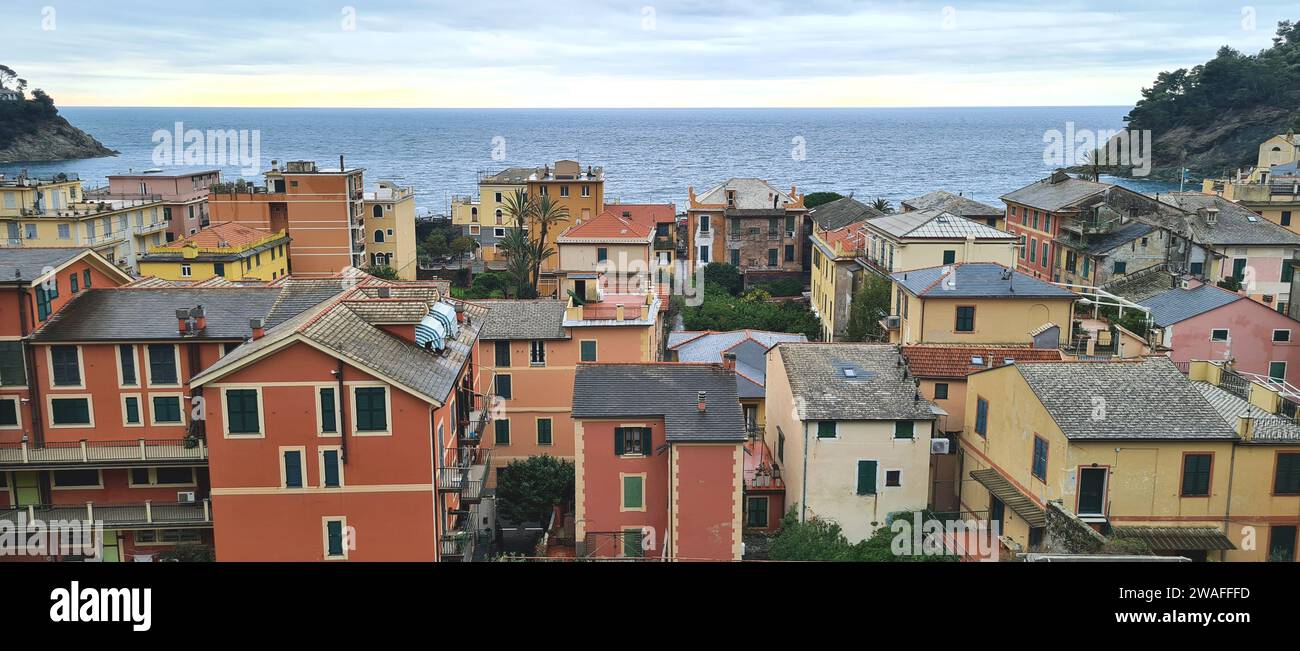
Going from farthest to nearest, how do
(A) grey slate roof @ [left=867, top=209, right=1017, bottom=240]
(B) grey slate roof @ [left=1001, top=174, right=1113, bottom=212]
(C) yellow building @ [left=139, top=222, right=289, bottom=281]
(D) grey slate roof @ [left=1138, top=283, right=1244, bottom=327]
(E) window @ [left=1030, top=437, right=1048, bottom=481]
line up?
(B) grey slate roof @ [left=1001, top=174, right=1113, bottom=212] < (C) yellow building @ [left=139, top=222, right=289, bottom=281] < (A) grey slate roof @ [left=867, top=209, right=1017, bottom=240] < (D) grey slate roof @ [left=1138, top=283, right=1244, bottom=327] < (E) window @ [left=1030, top=437, right=1048, bottom=481]

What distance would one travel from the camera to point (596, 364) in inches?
1137

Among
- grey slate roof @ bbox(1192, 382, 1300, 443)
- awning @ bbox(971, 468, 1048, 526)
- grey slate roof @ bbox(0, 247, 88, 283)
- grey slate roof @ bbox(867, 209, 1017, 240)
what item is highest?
grey slate roof @ bbox(0, 247, 88, 283)

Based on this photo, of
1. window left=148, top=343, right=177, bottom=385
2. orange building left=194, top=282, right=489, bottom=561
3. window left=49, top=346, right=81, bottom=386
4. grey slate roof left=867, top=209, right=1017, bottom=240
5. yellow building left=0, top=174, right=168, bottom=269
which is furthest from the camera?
yellow building left=0, top=174, right=168, bottom=269

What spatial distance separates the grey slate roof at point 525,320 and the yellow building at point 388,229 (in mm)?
32565

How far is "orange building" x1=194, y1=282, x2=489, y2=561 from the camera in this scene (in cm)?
2141

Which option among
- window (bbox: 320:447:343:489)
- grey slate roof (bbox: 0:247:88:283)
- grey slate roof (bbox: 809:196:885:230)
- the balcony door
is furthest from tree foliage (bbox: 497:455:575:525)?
grey slate roof (bbox: 809:196:885:230)

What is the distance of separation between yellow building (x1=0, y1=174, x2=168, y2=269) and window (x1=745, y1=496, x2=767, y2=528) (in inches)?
1729

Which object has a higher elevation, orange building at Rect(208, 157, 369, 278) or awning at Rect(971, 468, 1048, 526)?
orange building at Rect(208, 157, 369, 278)

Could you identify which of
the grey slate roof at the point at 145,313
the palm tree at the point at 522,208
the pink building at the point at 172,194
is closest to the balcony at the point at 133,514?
the grey slate roof at the point at 145,313

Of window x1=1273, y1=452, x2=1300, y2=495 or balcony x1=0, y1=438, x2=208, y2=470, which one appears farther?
balcony x1=0, y1=438, x2=208, y2=470

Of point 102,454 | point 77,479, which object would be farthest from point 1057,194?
point 77,479

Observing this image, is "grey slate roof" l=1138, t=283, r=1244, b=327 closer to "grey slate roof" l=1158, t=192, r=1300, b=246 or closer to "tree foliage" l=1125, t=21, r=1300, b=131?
"grey slate roof" l=1158, t=192, r=1300, b=246

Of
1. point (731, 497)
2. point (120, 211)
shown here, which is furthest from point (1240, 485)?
point (120, 211)

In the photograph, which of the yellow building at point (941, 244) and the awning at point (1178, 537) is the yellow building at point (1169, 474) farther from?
the yellow building at point (941, 244)
